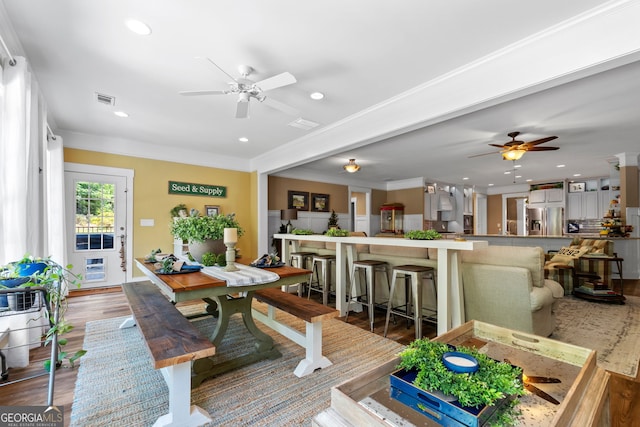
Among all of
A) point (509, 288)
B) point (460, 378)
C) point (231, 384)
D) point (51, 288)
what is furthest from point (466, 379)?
point (509, 288)

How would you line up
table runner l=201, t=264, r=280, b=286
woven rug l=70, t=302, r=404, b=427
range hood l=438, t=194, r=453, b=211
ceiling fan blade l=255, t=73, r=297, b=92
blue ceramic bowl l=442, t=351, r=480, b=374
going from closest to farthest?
1. blue ceramic bowl l=442, t=351, r=480, b=374
2. woven rug l=70, t=302, r=404, b=427
3. table runner l=201, t=264, r=280, b=286
4. ceiling fan blade l=255, t=73, r=297, b=92
5. range hood l=438, t=194, r=453, b=211

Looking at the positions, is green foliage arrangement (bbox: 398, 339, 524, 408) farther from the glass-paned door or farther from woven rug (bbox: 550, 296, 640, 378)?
the glass-paned door

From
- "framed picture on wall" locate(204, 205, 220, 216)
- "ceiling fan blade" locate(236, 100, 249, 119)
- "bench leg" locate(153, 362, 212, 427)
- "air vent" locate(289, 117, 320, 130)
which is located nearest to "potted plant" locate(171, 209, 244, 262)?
"bench leg" locate(153, 362, 212, 427)

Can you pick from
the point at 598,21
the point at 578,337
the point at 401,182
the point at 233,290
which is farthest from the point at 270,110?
the point at 401,182

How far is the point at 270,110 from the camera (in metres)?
3.85

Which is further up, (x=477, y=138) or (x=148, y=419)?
(x=477, y=138)

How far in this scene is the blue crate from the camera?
0.74m

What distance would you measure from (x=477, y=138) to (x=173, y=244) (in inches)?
231

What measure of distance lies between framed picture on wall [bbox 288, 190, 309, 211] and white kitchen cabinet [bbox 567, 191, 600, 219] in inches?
318

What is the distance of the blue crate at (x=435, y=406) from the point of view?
741 mm

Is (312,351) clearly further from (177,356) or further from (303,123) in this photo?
(303,123)

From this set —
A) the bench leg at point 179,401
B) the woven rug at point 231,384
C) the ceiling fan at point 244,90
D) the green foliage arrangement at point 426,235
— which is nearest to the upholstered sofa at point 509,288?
the green foliage arrangement at point 426,235

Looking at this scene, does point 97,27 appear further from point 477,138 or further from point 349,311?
point 477,138

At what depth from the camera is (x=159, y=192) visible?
18.1ft
